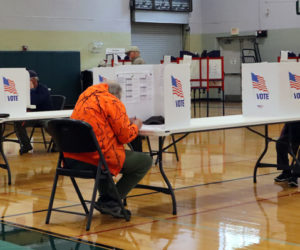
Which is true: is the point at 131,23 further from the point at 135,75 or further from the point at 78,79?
the point at 135,75

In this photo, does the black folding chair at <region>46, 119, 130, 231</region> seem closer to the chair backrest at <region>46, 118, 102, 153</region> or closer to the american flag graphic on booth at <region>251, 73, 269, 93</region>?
the chair backrest at <region>46, 118, 102, 153</region>

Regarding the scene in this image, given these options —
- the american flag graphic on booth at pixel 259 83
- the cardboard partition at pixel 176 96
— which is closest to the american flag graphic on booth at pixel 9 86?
the cardboard partition at pixel 176 96

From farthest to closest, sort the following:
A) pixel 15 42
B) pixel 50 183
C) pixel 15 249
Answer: pixel 15 42 → pixel 50 183 → pixel 15 249

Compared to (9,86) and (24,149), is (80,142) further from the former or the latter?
(24,149)

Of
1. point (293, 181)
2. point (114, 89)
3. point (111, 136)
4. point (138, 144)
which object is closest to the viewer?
point (111, 136)

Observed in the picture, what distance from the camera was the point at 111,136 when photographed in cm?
454

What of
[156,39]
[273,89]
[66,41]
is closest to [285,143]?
[273,89]

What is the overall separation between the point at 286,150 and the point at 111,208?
221 cm

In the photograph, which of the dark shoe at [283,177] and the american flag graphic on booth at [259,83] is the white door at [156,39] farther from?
the dark shoe at [283,177]

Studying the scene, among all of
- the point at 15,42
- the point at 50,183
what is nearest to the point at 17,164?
the point at 50,183

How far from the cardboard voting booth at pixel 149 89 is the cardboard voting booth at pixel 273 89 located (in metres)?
1.08

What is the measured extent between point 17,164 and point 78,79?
7.87m

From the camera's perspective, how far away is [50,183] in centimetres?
648

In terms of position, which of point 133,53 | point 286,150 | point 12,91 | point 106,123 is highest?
point 133,53
